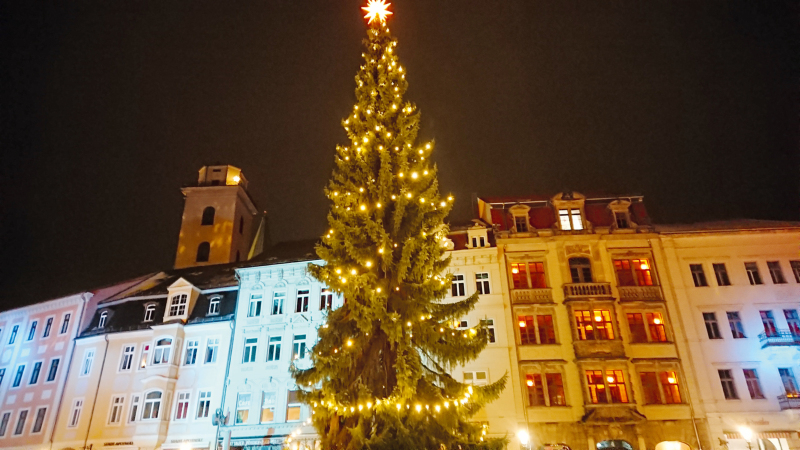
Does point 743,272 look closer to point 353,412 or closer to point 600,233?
point 600,233

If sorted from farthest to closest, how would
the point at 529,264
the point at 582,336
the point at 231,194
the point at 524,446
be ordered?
the point at 231,194
the point at 529,264
the point at 582,336
the point at 524,446

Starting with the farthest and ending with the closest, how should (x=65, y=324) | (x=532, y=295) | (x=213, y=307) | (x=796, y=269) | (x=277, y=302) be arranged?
(x=65, y=324)
(x=213, y=307)
(x=277, y=302)
(x=532, y=295)
(x=796, y=269)

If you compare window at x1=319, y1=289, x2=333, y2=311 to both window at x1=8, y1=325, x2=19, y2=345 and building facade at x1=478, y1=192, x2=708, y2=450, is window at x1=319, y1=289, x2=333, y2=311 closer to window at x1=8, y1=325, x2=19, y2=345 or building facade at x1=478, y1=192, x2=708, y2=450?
building facade at x1=478, y1=192, x2=708, y2=450

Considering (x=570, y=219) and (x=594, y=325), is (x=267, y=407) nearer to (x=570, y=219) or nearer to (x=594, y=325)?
(x=594, y=325)

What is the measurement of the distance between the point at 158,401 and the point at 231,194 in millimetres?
20698

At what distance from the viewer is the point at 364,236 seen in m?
15.6

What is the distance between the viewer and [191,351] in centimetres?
3175

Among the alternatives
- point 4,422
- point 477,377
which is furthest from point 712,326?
point 4,422

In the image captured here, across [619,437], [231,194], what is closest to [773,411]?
[619,437]

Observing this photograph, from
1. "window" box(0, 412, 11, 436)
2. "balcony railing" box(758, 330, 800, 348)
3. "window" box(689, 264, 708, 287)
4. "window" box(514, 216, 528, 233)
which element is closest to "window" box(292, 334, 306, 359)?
"window" box(514, 216, 528, 233)

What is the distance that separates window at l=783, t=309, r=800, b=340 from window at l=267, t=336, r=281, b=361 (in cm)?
2964

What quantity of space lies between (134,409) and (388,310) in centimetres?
2378

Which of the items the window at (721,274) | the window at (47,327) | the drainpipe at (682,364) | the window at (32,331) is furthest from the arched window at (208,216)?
the window at (721,274)

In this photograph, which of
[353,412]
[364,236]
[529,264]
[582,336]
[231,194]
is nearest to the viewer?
[353,412]
